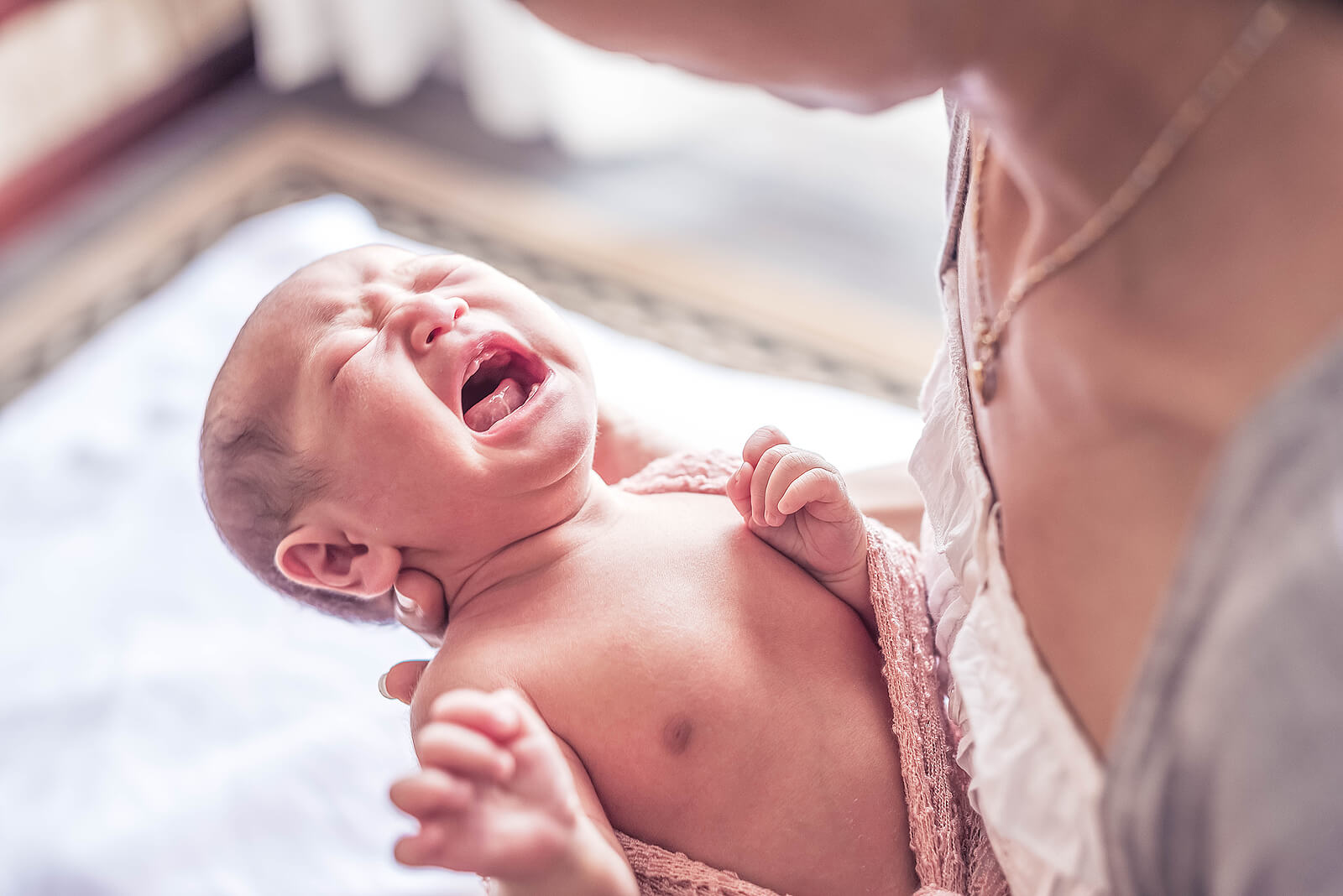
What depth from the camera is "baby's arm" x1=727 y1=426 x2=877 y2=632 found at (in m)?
0.84

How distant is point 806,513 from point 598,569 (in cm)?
17

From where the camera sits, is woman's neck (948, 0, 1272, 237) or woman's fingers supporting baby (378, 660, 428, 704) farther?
woman's fingers supporting baby (378, 660, 428, 704)

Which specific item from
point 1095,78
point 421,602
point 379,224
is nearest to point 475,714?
point 421,602

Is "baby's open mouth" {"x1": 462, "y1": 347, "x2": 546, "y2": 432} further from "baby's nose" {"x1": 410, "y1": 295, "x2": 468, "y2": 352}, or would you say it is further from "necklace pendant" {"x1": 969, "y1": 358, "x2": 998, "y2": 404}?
"necklace pendant" {"x1": 969, "y1": 358, "x2": 998, "y2": 404}

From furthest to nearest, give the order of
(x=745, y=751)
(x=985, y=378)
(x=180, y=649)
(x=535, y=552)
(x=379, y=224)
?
(x=379, y=224), (x=180, y=649), (x=535, y=552), (x=745, y=751), (x=985, y=378)

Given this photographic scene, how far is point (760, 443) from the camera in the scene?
889 millimetres

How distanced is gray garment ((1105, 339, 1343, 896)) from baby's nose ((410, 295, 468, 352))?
58cm

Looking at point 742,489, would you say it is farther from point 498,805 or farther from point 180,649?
point 180,649

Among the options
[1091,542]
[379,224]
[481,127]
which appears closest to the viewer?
[1091,542]

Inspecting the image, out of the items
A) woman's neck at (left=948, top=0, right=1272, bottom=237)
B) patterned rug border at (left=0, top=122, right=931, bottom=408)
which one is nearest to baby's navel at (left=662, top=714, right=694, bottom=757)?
woman's neck at (left=948, top=0, right=1272, bottom=237)

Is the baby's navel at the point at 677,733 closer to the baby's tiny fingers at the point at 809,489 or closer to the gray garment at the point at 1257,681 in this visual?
the baby's tiny fingers at the point at 809,489

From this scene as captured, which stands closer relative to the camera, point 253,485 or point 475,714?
point 475,714

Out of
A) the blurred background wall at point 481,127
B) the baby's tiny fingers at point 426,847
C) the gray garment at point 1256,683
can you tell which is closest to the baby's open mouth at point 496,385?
the baby's tiny fingers at point 426,847

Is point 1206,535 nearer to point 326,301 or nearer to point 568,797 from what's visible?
point 568,797
